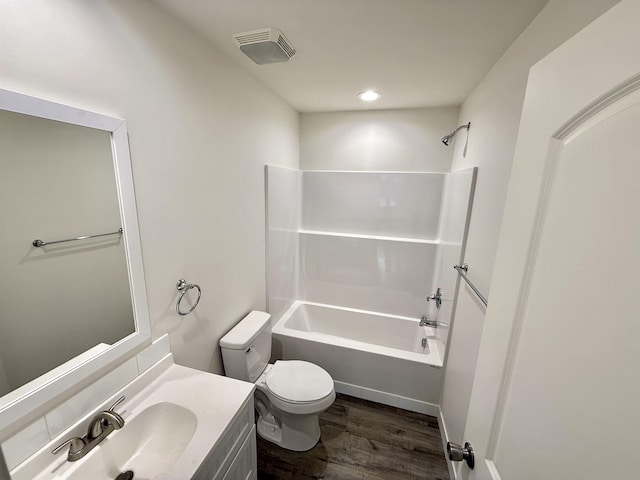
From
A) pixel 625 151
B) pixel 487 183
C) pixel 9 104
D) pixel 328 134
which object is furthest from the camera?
pixel 328 134

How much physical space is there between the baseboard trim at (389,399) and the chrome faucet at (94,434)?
1.70m

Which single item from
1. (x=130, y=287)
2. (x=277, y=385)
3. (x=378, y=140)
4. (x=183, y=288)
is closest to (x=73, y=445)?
(x=130, y=287)

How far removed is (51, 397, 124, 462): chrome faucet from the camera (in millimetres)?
818

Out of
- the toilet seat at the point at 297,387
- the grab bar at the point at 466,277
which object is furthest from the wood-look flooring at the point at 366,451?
the grab bar at the point at 466,277

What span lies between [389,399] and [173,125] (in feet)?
7.93

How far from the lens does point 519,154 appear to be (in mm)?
692

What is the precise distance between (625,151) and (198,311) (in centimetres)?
162

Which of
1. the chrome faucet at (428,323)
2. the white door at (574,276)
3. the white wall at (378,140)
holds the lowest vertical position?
the chrome faucet at (428,323)

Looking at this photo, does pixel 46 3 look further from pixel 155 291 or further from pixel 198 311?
pixel 198 311

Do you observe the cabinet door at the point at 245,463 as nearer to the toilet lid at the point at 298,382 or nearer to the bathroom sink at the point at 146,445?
the bathroom sink at the point at 146,445

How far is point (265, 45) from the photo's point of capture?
1254 mm

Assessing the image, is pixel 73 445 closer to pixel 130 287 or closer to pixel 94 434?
pixel 94 434

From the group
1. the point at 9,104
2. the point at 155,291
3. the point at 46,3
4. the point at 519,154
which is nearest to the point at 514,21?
the point at 519,154

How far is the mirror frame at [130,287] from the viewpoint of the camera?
0.71m
